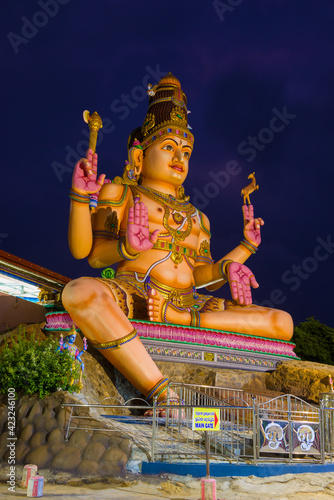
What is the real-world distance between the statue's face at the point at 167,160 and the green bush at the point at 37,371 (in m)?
5.34

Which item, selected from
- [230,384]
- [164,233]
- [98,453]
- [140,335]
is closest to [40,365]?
[98,453]

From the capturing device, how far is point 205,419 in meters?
5.17

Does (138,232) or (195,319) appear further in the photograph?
(195,319)

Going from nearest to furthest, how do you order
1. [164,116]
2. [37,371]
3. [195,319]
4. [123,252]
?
[37,371] < [123,252] < [195,319] < [164,116]

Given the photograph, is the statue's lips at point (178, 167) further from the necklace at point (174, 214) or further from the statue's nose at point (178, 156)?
the necklace at point (174, 214)

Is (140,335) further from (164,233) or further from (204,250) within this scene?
(204,250)

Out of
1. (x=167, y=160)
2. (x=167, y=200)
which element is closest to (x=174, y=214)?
(x=167, y=200)

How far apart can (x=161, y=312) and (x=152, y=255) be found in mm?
1320

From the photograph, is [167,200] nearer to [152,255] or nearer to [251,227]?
[152,255]

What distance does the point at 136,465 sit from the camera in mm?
5824

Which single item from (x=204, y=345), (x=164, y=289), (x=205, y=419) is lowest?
(x=205, y=419)

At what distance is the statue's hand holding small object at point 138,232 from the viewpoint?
30.6 ft

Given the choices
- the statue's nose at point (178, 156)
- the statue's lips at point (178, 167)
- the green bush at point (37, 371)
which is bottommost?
the green bush at point (37, 371)

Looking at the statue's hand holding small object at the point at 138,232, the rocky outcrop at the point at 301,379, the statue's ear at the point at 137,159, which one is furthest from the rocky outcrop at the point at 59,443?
the statue's ear at the point at 137,159
